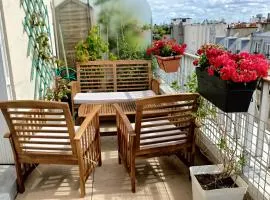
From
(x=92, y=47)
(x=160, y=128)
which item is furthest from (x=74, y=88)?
(x=160, y=128)

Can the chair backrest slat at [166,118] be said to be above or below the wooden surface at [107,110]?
above

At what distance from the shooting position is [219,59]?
1769 millimetres

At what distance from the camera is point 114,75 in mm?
4172

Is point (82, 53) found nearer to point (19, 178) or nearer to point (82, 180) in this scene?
point (19, 178)

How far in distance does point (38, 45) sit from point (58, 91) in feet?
2.41

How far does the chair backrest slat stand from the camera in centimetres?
215

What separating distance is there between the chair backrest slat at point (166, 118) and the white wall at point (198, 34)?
147cm

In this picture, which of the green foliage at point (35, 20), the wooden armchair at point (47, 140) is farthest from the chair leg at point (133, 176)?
the green foliage at point (35, 20)

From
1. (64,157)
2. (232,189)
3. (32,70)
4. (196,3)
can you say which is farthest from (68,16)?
(232,189)

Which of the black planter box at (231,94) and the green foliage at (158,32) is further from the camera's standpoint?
the green foliage at (158,32)

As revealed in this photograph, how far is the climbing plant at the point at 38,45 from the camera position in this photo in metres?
3.37

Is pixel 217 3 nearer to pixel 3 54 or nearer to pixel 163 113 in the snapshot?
pixel 163 113

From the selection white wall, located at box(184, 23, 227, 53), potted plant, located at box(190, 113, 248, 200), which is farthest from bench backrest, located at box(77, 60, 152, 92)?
potted plant, located at box(190, 113, 248, 200)

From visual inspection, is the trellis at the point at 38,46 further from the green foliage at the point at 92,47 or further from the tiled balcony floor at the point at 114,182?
the tiled balcony floor at the point at 114,182
